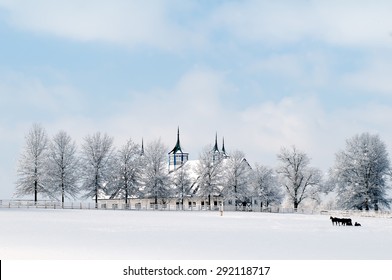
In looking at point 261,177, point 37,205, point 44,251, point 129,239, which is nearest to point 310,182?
point 261,177

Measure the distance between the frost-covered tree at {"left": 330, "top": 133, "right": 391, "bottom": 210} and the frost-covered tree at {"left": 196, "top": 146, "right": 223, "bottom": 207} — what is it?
20.9 metres

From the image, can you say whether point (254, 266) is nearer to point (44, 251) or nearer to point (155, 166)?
point (44, 251)

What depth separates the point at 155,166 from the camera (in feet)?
306

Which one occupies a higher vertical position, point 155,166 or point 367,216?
point 155,166

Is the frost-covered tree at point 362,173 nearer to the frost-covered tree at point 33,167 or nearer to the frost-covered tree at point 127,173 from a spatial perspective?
the frost-covered tree at point 127,173

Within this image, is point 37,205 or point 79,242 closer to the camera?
point 79,242

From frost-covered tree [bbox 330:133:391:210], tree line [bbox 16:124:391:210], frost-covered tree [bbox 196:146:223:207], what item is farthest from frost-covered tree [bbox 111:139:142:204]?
frost-covered tree [bbox 330:133:391:210]

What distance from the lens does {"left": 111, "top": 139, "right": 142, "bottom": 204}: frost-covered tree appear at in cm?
8981

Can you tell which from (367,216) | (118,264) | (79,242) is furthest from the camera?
(367,216)

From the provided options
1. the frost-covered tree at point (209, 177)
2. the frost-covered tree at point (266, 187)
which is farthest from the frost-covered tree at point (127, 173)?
the frost-covered tree at point (266, 187)

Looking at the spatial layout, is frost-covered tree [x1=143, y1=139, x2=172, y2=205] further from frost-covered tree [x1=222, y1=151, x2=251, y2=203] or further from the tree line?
frost-covered tree [x1=222, y1=151, x2=251, y2=203]

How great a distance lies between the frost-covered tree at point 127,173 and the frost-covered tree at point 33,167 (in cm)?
1119

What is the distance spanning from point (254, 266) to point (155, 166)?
256ft

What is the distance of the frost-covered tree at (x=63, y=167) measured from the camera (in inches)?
3337
